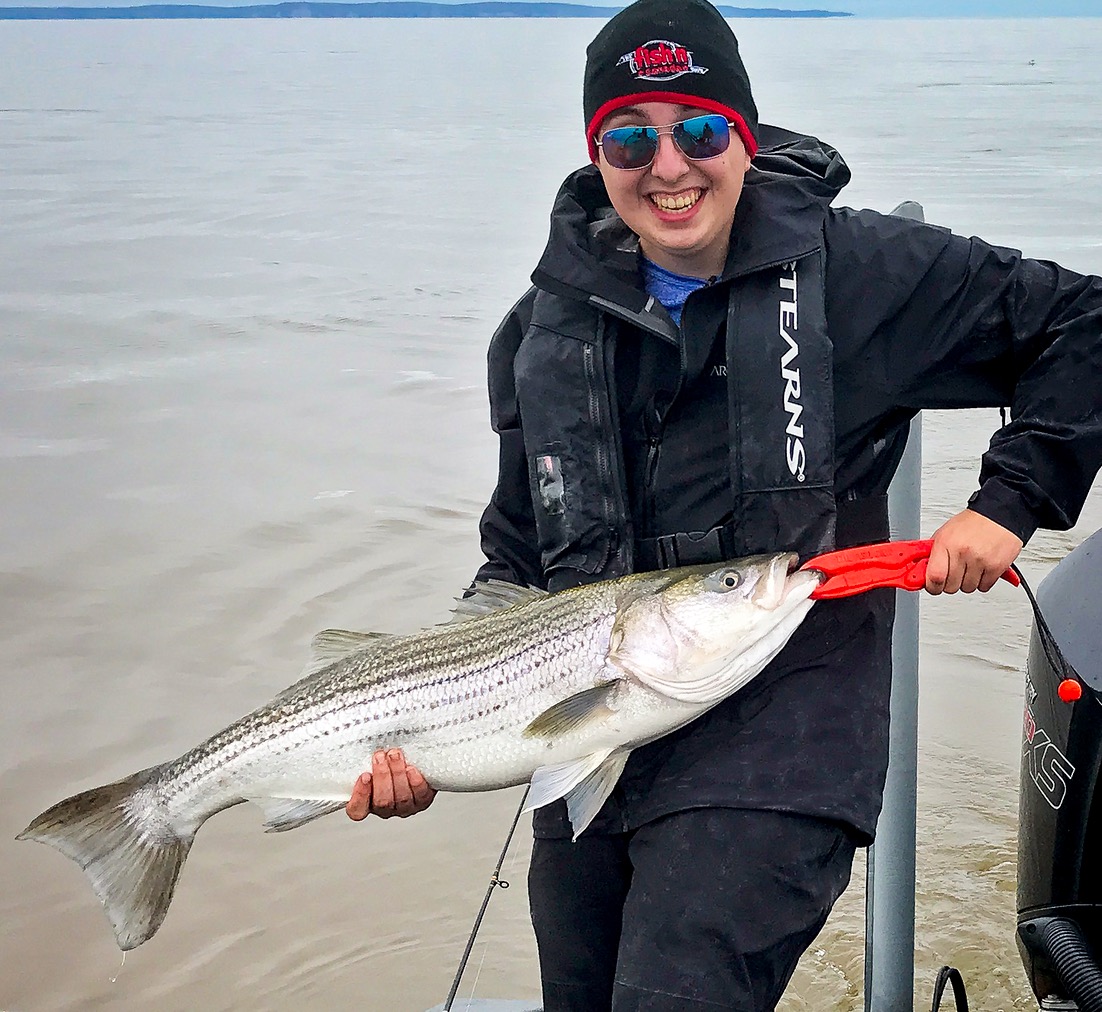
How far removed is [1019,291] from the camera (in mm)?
3111

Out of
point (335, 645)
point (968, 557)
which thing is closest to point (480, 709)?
point (335, 645)

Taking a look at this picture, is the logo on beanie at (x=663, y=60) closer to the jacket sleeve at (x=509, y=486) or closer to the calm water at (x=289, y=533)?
the jacket sleeve at (x=509, y=486)

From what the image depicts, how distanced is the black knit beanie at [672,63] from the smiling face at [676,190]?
0.04m

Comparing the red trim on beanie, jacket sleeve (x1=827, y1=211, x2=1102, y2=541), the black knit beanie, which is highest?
the black knit beanie

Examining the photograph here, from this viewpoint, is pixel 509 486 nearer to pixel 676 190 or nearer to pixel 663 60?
pixel 676 190

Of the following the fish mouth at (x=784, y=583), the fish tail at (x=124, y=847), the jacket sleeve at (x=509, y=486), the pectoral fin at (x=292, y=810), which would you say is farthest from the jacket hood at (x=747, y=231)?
the fish tail at (x=124, y=847)

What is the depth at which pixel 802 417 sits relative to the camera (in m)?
3.12

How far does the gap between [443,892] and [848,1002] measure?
1.62 meters

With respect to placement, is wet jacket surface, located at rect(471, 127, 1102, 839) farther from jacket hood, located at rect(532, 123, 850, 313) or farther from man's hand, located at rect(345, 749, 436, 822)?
man's hand, located at rect(345, 749, 436, 822)

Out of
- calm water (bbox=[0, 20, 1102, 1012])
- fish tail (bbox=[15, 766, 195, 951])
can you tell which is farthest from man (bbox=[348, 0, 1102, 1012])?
calm water (bbox=[0, 20, 1102, 1012])

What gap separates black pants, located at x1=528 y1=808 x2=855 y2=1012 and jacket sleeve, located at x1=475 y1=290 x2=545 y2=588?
3.19 feet

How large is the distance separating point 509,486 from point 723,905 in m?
1.36

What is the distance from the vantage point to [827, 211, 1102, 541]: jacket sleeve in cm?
303

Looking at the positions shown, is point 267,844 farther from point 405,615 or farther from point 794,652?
point 794,652
